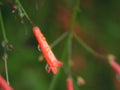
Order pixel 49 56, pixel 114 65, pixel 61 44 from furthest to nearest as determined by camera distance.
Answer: pixel 61 44 → pixel 114 65 → pixel 49 56

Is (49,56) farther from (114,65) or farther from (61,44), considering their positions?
(61,44)

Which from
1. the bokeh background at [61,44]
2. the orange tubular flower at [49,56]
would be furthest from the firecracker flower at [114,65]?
the orange tubular flower at [49,56]

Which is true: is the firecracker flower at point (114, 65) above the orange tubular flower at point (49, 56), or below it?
below

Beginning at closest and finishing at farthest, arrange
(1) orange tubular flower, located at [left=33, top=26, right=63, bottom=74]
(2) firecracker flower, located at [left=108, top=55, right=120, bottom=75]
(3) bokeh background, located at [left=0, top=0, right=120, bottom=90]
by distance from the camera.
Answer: (1) orange tubular flower, located at [left=33, top=26, right=63, bottom=74], (2) firecracker flower, located at [left=108, top=55, right=120, bottom=75], (3) bokeh background, located at [left=0, top=0, right=120, bottom=90]

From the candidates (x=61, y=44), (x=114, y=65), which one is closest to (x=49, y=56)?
(x=114, y=65)

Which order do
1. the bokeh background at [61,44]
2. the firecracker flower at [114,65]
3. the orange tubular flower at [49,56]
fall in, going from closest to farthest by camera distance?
the orange tubular flower at [49,56]
the firecracker flower at [114,65]
the bokeh background at [61,44]

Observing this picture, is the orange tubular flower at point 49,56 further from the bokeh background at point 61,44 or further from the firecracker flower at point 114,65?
the bokeh background at point 61,44

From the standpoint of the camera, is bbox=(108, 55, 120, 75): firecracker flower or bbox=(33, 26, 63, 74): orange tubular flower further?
bbox=(108, 55, 120, 75): firecracker flower

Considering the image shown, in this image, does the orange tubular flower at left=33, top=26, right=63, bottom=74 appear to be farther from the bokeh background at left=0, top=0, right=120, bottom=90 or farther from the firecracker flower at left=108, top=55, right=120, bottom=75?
the bokeh background at left=0, top=0, right=120, bottom=90

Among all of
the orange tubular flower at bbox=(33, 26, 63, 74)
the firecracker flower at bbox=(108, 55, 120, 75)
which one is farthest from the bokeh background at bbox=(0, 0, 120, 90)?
the orange tubular flower at bbox=(33, 26, 63, 74)
